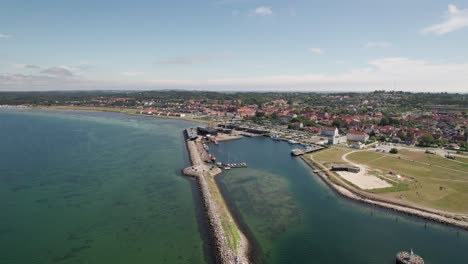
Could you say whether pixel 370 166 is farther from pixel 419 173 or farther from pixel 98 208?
pixel 98 208

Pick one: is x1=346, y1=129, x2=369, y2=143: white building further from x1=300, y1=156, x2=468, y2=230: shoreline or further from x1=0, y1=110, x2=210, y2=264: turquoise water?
x1=0, y1=110, x2=210, y2=264: turquoise water

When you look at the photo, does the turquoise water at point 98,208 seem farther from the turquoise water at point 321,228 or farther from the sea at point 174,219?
the turquoise water at point 321,228

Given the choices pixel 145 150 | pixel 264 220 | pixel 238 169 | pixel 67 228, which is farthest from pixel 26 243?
pixel 145 150

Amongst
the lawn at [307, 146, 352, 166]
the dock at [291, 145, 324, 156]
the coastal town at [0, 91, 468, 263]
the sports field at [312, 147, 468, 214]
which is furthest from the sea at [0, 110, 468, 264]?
the dock at [291, 145, 324, 156]

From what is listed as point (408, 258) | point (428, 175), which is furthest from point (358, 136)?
point (408, 258)

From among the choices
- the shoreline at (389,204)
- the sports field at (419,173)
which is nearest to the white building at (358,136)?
the sports field at (419,173)
